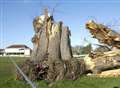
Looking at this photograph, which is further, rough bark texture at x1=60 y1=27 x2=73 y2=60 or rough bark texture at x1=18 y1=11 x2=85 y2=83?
rough bark texture at x1=60 y1=27 x2=73 y2=60

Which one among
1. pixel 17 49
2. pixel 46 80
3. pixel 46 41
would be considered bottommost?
pixel 46 80

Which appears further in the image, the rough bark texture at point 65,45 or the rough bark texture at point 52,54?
the rough bark texture at point 65,45

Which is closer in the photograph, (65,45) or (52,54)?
(52,54)

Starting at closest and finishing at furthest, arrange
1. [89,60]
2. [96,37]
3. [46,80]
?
[46,80] < [89,60] < [96,37]

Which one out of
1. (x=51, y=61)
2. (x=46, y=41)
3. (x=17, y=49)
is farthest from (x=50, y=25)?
(x=17, y=49)

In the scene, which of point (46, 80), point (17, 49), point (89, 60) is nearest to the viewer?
point (46, 80)

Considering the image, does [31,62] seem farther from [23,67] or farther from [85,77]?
[85,77]

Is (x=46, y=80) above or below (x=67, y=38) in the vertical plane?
below

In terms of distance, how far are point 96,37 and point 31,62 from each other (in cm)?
410

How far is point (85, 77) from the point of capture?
15383 mm

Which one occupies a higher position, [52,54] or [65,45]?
[65,45]

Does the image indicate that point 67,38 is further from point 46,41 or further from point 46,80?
point 46,80

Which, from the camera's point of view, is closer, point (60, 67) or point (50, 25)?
point (60, 67)

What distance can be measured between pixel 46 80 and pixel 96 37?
438 cm
